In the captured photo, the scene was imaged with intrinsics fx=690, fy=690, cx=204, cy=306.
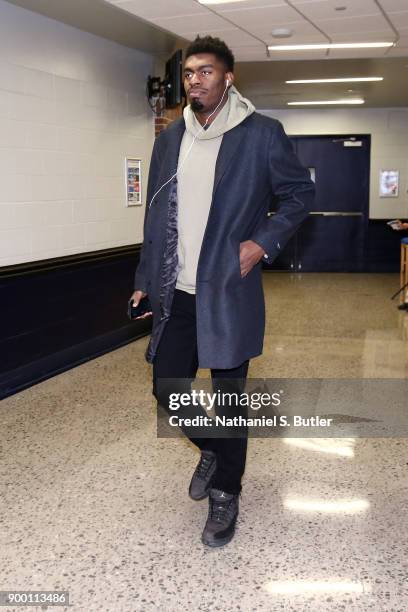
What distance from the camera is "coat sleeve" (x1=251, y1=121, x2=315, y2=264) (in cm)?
217

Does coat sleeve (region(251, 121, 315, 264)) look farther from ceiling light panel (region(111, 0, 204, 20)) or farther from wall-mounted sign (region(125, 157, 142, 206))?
wall-mounted sign (region(125, 157, 142, 206))

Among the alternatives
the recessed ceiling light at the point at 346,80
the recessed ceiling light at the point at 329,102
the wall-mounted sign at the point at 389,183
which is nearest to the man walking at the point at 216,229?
the recessed ceiling light at the point at 346,80

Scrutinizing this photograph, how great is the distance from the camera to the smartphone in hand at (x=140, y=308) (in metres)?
2.42

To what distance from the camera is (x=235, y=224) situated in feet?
7.11

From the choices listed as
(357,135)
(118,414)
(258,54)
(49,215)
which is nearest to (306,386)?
(118,414)

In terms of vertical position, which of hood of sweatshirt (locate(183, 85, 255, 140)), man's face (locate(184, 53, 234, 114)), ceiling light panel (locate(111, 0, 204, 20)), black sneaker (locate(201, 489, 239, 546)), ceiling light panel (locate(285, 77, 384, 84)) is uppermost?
ceiling light panel (locate(285, 77, 384, 84))

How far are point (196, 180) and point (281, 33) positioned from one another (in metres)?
3.30

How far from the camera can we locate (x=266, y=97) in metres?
9.40

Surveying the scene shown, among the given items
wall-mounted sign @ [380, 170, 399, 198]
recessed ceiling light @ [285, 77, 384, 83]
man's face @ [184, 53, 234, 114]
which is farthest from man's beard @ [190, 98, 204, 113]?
wall-mounted sign @ [380, 170, 399, 198]

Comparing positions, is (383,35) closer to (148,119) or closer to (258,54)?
(258,54)

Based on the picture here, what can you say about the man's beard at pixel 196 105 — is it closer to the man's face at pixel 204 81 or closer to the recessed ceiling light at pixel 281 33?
the man's face at pixel 204 81

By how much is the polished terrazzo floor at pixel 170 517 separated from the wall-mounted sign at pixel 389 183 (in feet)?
24.6

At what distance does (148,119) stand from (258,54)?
1.10m

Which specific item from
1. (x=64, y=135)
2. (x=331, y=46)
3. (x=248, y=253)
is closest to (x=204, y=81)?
(x=248, y=253)
